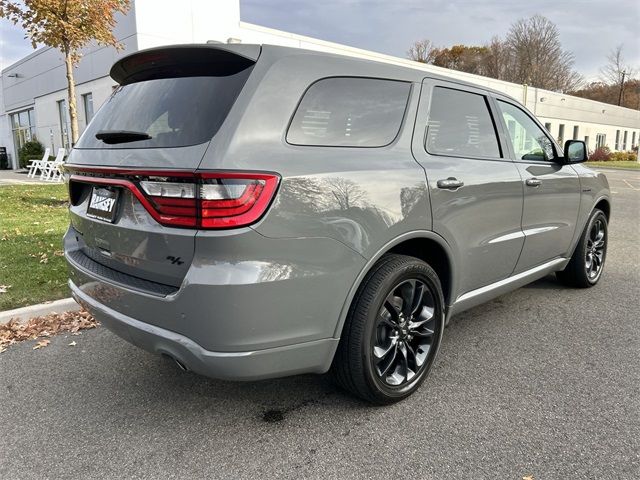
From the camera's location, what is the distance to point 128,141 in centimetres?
243

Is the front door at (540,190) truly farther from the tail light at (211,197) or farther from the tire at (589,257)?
the tail light at (211,197)

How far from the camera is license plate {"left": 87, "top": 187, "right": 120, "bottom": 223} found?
2372 mm

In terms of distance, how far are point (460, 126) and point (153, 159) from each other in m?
1.98

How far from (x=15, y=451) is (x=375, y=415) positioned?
1.78 meters

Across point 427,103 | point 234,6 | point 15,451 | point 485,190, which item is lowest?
point 15,451

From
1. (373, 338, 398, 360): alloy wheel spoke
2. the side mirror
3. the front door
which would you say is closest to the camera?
(373, 338, 398, 360): alloy wheel spoke

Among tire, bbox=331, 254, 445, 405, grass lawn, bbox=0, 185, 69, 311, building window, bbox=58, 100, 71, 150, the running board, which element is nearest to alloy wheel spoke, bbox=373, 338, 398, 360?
tire, bbox=331, 254, 445, 405

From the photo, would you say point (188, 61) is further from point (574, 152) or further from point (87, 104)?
point (87, 104)

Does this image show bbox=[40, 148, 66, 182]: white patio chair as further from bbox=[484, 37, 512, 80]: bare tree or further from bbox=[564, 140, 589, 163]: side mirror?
bbox=[484, 37, 512, 80]: bare tree

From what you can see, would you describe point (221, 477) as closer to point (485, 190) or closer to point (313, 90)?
point (313, 90)

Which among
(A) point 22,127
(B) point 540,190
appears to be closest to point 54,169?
(A) point 22,127

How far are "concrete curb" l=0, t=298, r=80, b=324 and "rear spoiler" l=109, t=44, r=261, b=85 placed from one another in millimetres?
2184

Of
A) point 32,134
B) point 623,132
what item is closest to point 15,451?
point 32,134

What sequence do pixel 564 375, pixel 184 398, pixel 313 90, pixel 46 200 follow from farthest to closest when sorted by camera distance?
pixel 46 200
pixel 564 375
pixel 184 398
pixel 313 90
